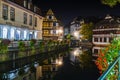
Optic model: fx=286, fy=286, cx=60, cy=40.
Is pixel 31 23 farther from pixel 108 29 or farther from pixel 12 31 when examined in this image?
pixel 108 29

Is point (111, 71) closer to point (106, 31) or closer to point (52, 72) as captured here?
point (52, 72)

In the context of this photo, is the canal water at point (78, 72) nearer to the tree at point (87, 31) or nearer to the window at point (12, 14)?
the window at point (12, 14)

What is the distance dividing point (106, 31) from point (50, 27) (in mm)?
19651

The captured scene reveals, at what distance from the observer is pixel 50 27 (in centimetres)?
10125

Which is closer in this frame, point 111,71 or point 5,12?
point 111,71

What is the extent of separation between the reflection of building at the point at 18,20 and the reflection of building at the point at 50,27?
1508 inches

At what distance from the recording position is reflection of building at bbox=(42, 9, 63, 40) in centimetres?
10125

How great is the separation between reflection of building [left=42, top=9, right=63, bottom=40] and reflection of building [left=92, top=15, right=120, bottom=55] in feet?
47.7

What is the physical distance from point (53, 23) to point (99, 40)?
1755cm

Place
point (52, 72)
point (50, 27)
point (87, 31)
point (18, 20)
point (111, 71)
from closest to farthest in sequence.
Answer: point (111, 71) < point (52, 72) < point (18, 20) < point (50, 27) < point (87, 31)

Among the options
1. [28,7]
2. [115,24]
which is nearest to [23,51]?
[28,7]

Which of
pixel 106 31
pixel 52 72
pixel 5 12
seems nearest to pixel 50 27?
pixel 106 31

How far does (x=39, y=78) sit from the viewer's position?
61.7 ft

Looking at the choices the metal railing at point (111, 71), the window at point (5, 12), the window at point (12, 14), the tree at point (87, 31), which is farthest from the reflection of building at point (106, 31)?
the metal railing at point (111, 71)
